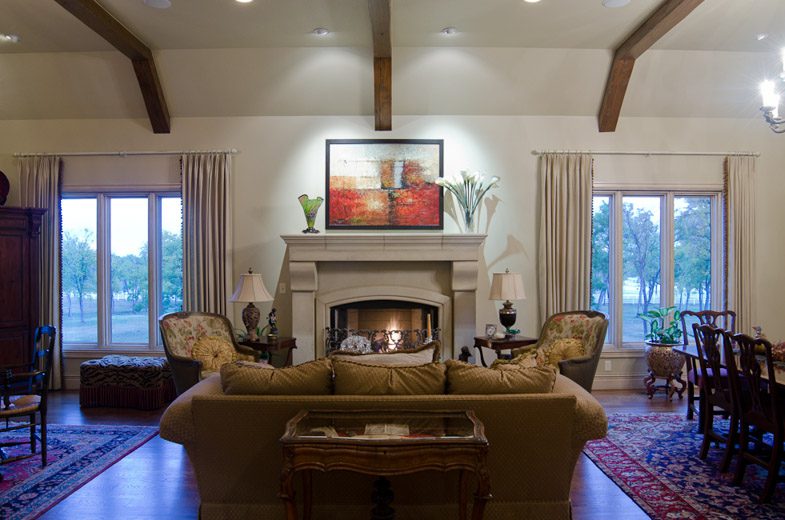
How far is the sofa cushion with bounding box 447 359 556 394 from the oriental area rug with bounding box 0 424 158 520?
253 cm

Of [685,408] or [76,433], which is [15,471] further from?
[685,408]

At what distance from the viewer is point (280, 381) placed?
2.99 metres

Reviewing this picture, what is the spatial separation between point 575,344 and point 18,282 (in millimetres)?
5717

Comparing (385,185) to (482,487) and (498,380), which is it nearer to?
(498,380)

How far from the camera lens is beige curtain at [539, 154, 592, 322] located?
20.9ft

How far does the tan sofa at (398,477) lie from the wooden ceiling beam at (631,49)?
3.73 metres

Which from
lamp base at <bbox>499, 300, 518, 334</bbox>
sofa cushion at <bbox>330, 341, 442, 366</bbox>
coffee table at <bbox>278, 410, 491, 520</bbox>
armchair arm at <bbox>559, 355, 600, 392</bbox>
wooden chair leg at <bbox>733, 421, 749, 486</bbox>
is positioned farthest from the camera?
lamp base at <bbox>499, 300, 518, 334</bbox>

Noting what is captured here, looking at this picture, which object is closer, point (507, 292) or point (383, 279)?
point (507, 292)

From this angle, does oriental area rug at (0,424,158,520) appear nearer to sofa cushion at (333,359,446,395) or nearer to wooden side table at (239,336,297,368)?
wooden side table at (239,336,297,368)

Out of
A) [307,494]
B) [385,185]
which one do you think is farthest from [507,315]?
[307,494]

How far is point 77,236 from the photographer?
6.78 metres

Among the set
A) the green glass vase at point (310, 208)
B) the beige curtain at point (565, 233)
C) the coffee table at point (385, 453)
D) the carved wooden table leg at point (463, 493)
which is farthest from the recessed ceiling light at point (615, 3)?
the carved wooden table leg at point (463, 493)

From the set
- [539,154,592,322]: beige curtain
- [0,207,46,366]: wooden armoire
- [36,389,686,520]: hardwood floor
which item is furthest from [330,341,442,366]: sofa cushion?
[0,207,46,366]: wooden armoire

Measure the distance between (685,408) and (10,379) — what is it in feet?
19.0
